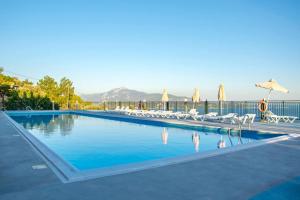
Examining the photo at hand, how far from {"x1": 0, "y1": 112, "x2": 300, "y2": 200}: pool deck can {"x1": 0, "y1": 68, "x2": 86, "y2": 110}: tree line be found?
2049 centimetres

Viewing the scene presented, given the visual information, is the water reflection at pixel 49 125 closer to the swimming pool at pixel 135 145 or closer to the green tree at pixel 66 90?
the swimming pool at pixel 135 145

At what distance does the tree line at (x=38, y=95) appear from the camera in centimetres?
2278

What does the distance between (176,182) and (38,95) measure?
23394mm

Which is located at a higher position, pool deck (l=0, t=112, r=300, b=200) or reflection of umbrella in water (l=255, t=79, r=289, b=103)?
reflection of umbrella in water (l=255, t=79, r=289, b=103)

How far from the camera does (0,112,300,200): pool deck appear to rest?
271 cm

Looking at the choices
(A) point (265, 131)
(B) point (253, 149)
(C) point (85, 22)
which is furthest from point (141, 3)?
(B) point (253, 149)

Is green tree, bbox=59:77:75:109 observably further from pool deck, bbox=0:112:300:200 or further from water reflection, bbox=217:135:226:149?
pool deck, bbox=0:112:300:200

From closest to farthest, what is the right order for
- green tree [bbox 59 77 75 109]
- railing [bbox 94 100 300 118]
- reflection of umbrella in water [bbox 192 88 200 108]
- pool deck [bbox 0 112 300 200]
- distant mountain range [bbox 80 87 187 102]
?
1. pool deck [bbox 0 112 300 200]
2. railing [bbox 94 100 300 118]
3. reflection of umbrella in water [bbox 192 88 200 108]
4. distant mountain range [bbox 80 87 187 102]
5. green tree [bbox 59 77 75 109]

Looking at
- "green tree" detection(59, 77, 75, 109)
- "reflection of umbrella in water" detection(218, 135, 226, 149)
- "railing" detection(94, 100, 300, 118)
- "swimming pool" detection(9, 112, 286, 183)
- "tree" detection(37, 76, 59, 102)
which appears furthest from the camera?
"tree" detection(37, 76, 59, 102)

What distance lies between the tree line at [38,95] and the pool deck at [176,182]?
20495 millimetres

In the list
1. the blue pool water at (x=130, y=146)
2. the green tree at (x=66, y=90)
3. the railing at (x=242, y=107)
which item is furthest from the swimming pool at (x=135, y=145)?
the green tree at (x=66, y=90)

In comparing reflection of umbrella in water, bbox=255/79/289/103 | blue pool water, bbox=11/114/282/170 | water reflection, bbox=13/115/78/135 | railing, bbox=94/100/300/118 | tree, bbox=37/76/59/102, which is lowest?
blue pool water, bbox=11/114/282/170

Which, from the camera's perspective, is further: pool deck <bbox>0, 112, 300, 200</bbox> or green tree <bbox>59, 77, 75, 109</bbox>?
green tree <bbox>59, 77, 75, 109</bbox>

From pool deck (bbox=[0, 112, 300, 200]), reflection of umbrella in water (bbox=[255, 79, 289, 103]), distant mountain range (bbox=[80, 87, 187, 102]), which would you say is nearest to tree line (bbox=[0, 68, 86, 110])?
distant mountain range (bbox=[80, 87, 187, 102])
